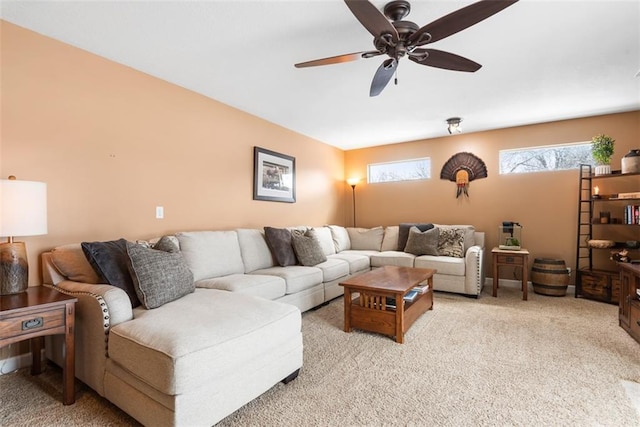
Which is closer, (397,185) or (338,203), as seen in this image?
(397,185)

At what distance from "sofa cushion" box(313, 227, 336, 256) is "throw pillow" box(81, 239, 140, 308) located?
2.76 m

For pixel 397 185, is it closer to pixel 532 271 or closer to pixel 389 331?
pixel 532 271

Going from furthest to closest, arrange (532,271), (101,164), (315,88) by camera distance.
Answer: (532,271) < (315,88) < (101,164)

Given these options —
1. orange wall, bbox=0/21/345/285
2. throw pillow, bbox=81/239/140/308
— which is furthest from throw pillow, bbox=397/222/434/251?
throw pillow, bbox=81/239/140/308

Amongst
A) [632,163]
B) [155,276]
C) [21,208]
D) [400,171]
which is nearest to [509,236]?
[632,163]

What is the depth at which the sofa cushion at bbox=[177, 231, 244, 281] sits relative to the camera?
9.21 ft

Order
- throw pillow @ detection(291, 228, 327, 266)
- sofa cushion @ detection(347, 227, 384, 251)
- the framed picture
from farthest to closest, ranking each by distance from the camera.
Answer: sofa cushion @ detection(347, 227, 384, 251) → the framed picture → throw pillow @ detection(291, 228, 327, 266)

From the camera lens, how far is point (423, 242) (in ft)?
14.7

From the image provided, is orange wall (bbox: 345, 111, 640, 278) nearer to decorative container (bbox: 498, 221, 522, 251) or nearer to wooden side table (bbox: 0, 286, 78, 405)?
decorative container (bbox: 498, 221, 522, 251)

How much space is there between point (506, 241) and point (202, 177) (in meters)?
4.10

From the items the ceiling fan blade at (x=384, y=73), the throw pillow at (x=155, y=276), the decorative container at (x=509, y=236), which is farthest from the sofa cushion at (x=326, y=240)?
the throw pillow at (x=155, y=276)

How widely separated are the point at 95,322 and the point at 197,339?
73 centimetres

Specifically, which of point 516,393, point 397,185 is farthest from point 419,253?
point 516,393

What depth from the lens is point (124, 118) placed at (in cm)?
277
